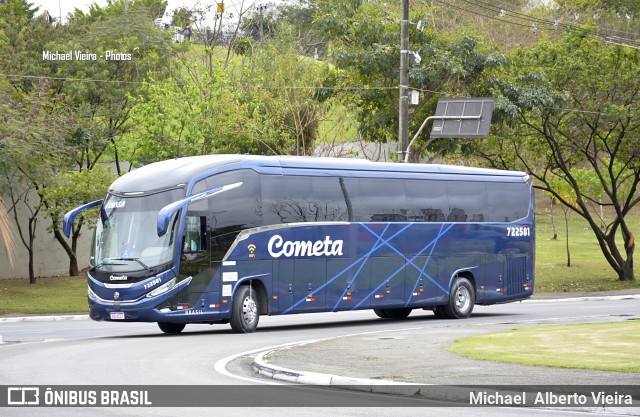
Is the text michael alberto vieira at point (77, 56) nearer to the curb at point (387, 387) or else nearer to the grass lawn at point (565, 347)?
the grass lawn at point (565, 347)

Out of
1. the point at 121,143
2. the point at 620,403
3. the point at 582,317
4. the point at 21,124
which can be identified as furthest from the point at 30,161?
the point at 620,403

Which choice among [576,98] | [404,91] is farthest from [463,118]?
[576,98]

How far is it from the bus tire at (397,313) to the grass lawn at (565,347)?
25.3 ft

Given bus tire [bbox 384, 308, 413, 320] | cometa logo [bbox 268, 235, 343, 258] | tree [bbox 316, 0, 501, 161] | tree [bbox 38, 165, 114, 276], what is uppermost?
tree [bbox 316, 0, 501, 161]

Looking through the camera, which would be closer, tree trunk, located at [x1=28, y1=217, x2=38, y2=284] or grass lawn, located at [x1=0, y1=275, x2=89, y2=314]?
grass lawn, located at [x1=0, y1=275, x2=89, y2=314]

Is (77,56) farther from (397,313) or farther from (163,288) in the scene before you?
(163,288)

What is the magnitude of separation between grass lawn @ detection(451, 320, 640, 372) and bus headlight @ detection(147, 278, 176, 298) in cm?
640

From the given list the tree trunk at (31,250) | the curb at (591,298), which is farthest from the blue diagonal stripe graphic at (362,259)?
the tree trunk at (31,250)

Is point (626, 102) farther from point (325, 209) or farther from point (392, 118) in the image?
point (325, 209)

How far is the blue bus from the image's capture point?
76.5ft

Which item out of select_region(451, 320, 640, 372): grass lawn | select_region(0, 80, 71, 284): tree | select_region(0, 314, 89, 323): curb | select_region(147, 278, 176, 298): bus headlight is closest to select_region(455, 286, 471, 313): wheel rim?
select_region(451, 320, 640, 372): grass lawn

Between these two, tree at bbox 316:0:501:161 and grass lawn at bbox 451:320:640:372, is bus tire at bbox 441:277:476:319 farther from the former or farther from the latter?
tree at bbox 316:0:501:161

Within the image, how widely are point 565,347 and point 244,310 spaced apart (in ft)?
Result: 27.8

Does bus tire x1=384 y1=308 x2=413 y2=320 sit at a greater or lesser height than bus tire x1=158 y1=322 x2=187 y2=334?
lesser
